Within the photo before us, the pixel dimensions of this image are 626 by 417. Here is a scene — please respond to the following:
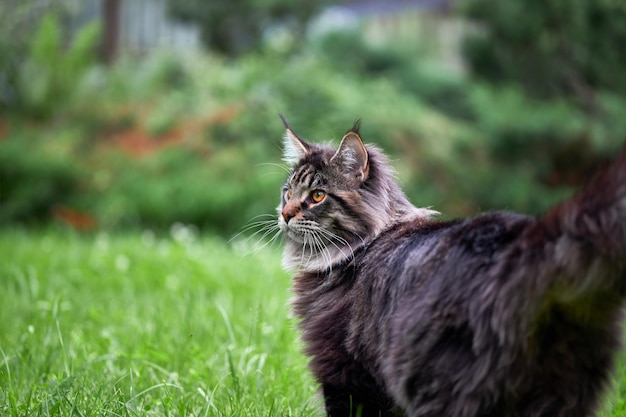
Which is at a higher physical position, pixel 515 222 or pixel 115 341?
pixel 515 222

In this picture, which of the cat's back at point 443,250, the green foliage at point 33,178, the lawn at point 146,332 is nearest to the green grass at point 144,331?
the lawn at point 146,332

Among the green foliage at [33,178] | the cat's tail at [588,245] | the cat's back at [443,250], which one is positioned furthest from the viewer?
the green foliage at [33,178]

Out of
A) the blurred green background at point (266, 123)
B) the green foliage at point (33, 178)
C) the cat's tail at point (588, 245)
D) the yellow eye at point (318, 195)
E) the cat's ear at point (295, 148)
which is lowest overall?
the green foliage at point (33, 178)

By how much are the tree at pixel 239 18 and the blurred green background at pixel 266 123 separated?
2249mm

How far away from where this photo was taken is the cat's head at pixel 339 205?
2529 mm

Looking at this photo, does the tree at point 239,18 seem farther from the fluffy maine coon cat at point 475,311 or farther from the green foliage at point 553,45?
the fluffy maine coon cat at point 475,311

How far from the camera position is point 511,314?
1.79 metres

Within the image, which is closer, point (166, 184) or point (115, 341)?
point (115, 341)

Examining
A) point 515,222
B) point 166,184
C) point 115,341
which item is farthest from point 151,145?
point 515,222

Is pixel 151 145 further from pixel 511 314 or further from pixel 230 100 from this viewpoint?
pixel 511 314

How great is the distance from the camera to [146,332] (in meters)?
3.73

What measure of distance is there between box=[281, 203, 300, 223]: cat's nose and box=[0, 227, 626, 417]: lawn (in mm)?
521

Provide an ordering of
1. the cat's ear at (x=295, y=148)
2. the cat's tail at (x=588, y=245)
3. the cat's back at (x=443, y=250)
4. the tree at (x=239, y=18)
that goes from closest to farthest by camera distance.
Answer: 1. the cat's tail at (x=588, y=245)
2. the cat's back at (x=443, y=250)
3. the cat's ear at (x=295, y=148)
4. the tree at (x=239, y=18)

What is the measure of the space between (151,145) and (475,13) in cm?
432
